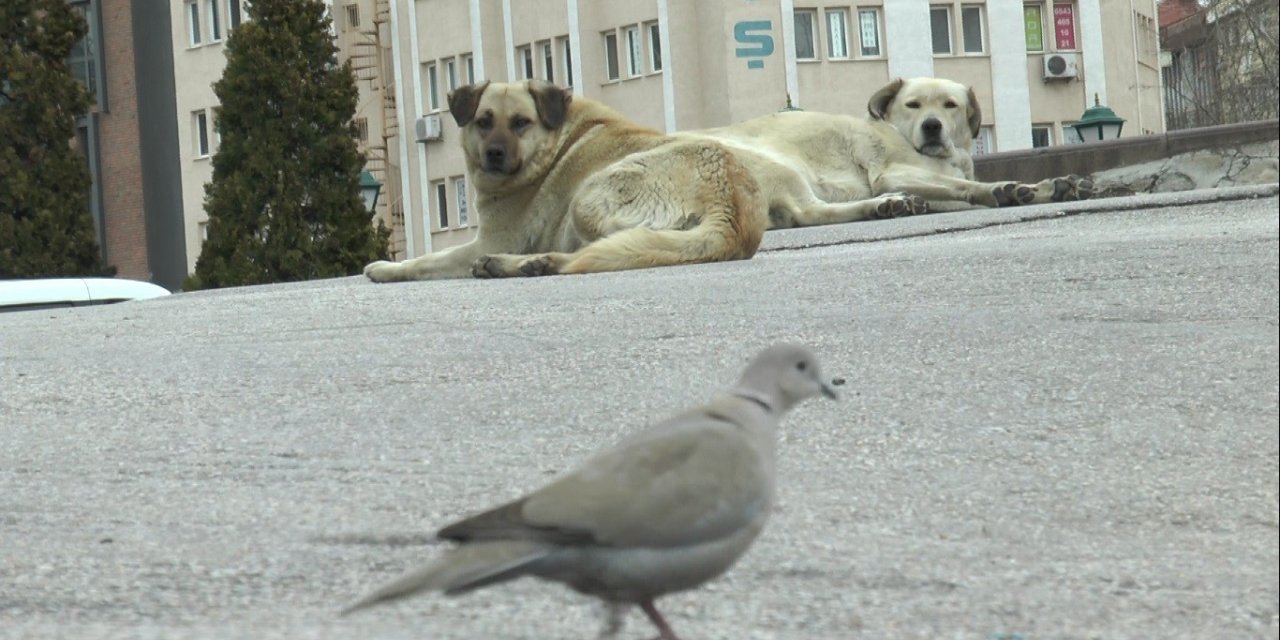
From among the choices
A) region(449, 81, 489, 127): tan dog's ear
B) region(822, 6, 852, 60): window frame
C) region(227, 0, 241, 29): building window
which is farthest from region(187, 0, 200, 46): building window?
region(449, 81, 489, 127): tan dog's ear

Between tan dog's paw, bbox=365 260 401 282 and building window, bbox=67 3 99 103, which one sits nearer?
tan dog's paw, bbox=365 260 401 282

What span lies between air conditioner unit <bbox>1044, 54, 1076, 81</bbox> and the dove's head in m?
57.7

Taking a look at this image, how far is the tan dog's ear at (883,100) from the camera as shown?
18.5 metres

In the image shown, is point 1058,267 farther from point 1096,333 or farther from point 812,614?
point 812,614

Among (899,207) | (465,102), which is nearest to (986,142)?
(899,207)

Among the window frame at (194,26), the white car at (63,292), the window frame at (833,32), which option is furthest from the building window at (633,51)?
the white car at (63,292)

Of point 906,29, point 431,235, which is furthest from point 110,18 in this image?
point 906,29

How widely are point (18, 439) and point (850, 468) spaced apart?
9.48ft

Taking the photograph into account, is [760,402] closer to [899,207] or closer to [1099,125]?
[899,207]

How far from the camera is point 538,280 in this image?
464 inches

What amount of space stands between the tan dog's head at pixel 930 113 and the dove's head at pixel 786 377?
14.4 m

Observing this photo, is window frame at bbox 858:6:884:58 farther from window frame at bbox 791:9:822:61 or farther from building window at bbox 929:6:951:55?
building window at bbox 929:6:951:55

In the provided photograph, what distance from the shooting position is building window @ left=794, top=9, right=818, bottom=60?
59.5 m

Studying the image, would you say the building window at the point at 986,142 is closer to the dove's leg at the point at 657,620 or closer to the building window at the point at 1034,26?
the building window at the point at 1034,26
